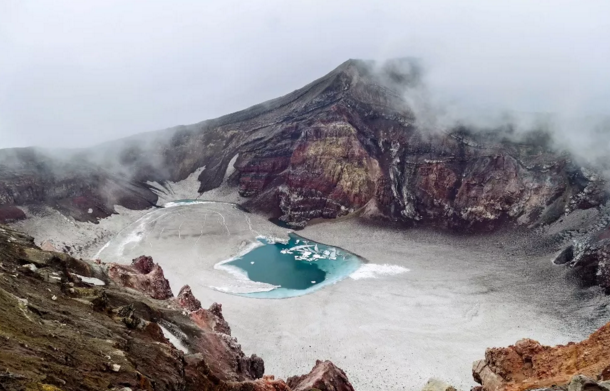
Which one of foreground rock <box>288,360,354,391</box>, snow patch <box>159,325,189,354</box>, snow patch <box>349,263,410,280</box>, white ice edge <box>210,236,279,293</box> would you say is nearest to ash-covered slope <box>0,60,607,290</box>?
snow patch <box>349,263,410,280</box>

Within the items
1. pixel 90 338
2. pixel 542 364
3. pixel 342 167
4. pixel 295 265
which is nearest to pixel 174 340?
pixel 90 338

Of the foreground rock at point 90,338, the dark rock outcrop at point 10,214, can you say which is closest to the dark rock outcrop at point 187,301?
the foreground rock at point 90,338

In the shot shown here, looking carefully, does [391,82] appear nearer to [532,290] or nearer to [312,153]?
[312,153]

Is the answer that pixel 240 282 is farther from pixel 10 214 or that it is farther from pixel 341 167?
pixel 10 214

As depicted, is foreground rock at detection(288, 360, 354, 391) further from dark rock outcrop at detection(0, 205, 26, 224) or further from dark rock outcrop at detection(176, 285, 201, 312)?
dark rock outcrop at detection(0, 205, 26, 224)

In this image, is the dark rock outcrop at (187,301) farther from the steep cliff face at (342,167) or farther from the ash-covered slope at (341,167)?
the steep cliff face at (342,167)
